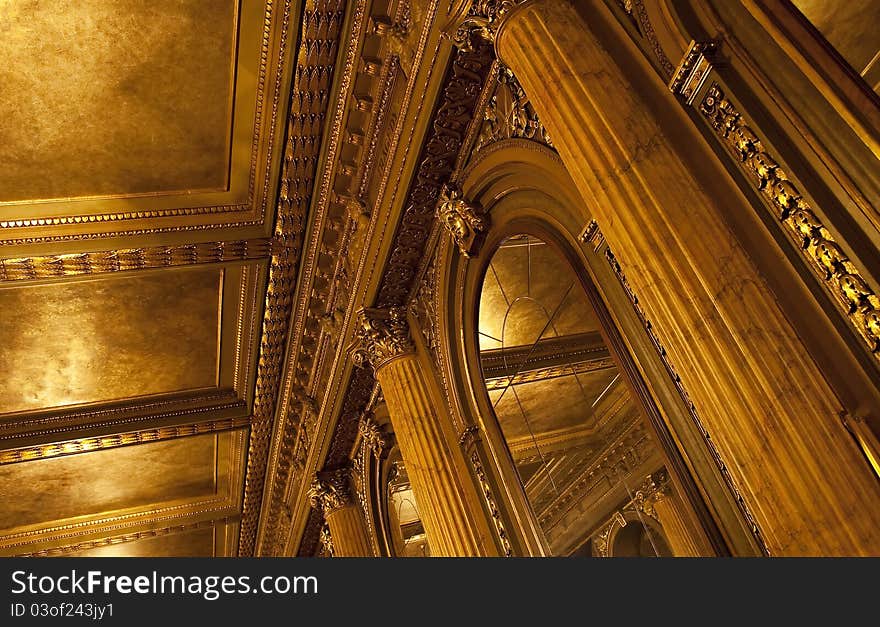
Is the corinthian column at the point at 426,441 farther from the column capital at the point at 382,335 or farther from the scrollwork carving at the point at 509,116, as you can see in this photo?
the scrollwork carving at the point at 509,116

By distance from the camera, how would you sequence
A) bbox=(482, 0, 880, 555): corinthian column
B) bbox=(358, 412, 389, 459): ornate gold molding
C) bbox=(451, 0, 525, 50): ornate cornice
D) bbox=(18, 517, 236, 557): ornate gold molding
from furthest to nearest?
bbox=(18, 517, 236, 557): ornate gold molding
bbox=(358, 412, 389, 459): ornate gold molding
bbox=(451, 0, 525, 50): ornate cornice
bbox=(482, 0, 880, 555): corinthian column

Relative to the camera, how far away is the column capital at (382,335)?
5695 mm

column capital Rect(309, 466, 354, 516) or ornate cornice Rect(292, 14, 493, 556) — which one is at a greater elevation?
ornate cornice Rect(292, 14, 493, 556)

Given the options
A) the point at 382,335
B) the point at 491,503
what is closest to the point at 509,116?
the point at 382,335

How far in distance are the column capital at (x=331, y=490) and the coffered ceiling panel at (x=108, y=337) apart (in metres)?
1.78

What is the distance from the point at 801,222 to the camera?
2045 mm

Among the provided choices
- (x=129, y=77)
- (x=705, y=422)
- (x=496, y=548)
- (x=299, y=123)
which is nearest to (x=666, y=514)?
(x=496, y=548)

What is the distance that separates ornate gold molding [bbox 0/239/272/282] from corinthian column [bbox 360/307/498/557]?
141 cm

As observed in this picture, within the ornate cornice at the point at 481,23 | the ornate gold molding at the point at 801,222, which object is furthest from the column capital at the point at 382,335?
the ornate gold molding at the point at 801,222

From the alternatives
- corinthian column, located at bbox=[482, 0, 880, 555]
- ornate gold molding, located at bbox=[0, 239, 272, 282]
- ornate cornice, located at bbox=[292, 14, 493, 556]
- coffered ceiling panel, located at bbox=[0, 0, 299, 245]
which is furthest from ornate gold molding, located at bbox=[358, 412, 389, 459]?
corinthian column, located at bbox=[482, 0, 880, 555]

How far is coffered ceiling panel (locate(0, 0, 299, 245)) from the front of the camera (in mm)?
4719

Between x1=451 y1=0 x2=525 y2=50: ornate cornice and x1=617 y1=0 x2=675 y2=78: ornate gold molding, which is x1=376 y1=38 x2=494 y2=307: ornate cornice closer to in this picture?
x1=451 y1=0 x2=525 y2=50: ornate cornice

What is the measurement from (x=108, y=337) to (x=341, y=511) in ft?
10.1

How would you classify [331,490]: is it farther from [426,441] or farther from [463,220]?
[463,220]
